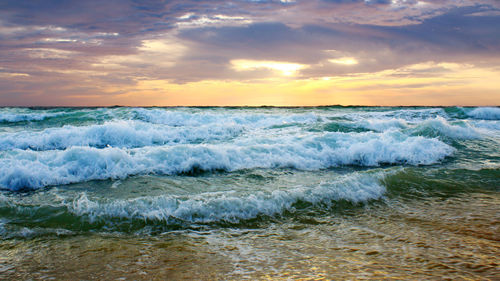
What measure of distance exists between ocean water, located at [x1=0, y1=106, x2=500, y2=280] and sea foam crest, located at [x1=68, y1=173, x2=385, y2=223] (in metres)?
0.02

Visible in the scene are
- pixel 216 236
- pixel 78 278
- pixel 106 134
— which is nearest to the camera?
pixel 78 278

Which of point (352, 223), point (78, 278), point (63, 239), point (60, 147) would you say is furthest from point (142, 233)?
point (60, 147)

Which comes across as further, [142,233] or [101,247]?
[142,233]

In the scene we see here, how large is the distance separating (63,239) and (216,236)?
5.40 ft

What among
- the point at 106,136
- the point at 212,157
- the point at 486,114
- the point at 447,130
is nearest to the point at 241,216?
the point at 212,157

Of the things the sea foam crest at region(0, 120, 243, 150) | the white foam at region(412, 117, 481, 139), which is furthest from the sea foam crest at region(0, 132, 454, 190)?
the sea foam crest at region(0, 120, 243, 150)

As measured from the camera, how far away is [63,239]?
129 inches

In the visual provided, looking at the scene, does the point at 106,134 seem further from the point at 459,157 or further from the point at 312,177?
the point at 459,157

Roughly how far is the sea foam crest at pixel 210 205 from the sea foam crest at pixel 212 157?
2.10 meters

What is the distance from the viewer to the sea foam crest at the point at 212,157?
231 inches

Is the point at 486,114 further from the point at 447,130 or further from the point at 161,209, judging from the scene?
the point at 161,209

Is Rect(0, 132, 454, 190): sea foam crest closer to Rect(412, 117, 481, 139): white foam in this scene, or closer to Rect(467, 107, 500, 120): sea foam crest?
Rect(412, 117, 481, 139): white foam

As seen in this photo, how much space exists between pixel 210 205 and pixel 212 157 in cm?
328

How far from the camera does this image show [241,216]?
4.00 meters
